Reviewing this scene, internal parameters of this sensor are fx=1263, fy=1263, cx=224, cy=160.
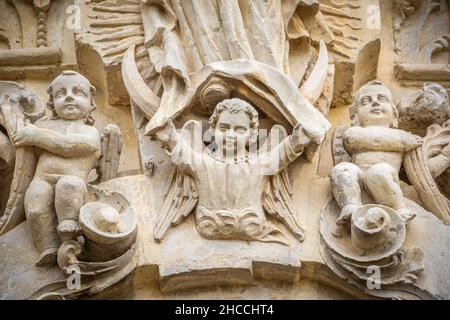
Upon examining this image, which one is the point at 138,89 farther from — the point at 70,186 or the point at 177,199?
the point at 70,186

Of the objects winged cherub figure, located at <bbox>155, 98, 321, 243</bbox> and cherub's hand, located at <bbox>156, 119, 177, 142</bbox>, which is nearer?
winged cherub figure, located at <bbox>155, 98, 321, 243</bbox>

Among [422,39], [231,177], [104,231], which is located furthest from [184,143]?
[422,39]

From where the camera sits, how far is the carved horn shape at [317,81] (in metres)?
6.35

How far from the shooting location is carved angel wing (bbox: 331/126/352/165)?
246 inches

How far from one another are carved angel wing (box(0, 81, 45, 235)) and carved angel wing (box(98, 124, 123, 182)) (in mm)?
339

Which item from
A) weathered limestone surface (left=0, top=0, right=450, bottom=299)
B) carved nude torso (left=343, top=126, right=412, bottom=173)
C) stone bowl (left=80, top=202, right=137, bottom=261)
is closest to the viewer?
stone bowl (left=80, top=202, right=137, bottom=261)

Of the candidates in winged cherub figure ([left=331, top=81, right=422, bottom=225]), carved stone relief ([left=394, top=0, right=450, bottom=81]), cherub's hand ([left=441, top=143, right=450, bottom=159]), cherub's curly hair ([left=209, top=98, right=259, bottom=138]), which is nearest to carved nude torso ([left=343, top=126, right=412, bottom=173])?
winged cherub figure ([left=331, top=81, right=422, bottom=225])

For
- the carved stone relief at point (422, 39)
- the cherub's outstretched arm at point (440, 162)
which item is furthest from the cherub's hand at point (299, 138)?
the carved stone relief at point (422, 39)

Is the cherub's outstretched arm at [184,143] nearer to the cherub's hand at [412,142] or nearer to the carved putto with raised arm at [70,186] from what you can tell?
the carved putto with raised arm at [70,186]

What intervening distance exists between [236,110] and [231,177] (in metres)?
0.37

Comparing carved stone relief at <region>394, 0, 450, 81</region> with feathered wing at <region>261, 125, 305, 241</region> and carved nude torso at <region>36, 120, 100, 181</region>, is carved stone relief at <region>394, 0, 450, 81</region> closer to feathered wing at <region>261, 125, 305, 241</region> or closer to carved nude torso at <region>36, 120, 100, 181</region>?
feathered wing at <region>261, 125, 305, 241</region>

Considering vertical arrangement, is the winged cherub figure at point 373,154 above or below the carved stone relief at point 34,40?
below

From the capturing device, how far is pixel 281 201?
19.7 feet

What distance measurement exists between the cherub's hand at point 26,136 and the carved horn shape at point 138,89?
2.04 feet
